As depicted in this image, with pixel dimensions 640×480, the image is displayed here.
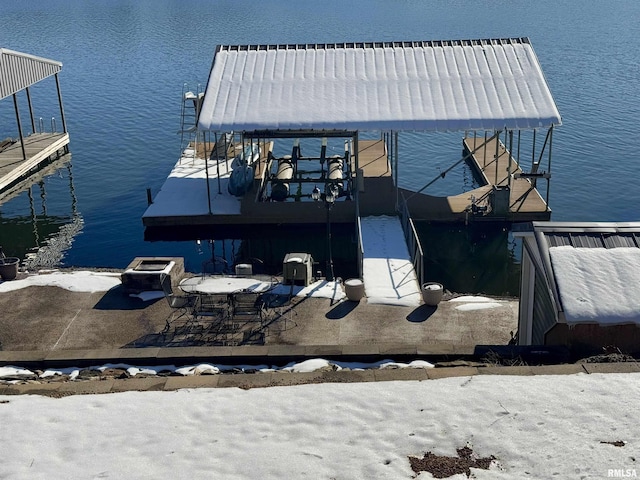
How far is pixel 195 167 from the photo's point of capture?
34500mm

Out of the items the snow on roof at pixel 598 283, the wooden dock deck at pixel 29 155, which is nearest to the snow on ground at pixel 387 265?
the snow on roof at pixel 598 283

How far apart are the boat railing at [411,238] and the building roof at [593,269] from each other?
7847 millimetres

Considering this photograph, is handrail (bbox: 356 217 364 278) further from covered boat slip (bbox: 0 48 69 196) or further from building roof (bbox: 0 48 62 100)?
building roof (bbox: 0 48 62 100)

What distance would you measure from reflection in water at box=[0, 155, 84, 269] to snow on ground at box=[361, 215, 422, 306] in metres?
11.0

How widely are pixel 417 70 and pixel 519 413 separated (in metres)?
21.6

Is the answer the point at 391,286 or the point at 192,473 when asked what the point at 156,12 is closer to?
the point at 391,286

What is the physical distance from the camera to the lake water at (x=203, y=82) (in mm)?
29578

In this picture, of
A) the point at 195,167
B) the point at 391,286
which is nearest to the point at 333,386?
the point at 391,286

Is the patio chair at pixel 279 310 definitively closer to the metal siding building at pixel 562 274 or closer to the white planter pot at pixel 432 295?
the white planter pot at pixel 432 295

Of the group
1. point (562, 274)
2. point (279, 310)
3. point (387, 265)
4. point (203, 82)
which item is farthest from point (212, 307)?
point (203, 82)

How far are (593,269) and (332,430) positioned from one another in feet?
18.2

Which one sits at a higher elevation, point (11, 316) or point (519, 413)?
point (519, 413)

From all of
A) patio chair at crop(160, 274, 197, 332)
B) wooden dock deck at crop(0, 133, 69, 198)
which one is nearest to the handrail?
patio chair at crop(160, 274, 197, 332)

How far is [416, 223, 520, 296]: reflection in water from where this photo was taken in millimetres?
25141
